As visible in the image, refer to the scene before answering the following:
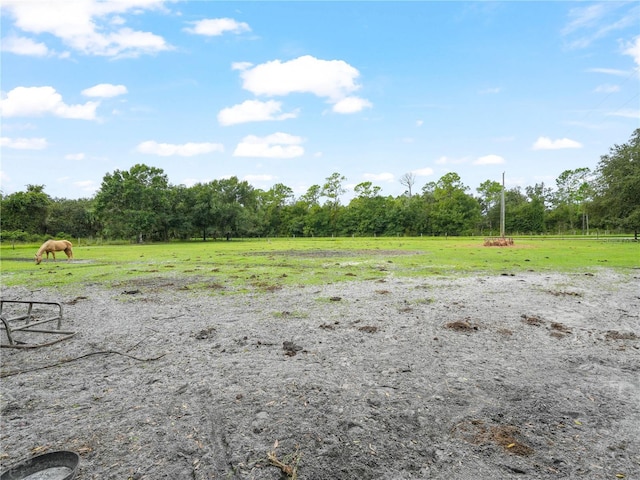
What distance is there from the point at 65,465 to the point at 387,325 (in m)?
5.44

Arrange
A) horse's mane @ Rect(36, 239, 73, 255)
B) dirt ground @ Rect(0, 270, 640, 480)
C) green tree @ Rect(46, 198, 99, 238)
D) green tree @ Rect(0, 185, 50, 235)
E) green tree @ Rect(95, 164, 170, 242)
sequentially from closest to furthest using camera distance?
dirt ground @ Rect(0, 270, 640, 480) → horse's mane @ Rect(36, 239, 73, 255) → green tree @ Rect(0, 185, 50, 235) → green tree @ Rect(95, 164, 170, 242) → green tree @ Rect(46, 198, 99, 238)

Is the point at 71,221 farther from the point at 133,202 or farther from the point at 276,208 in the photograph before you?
the point at 276,208

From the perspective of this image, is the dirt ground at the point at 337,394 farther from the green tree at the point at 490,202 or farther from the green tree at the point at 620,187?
the green tree at the point at 490,202

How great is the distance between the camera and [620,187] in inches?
1501

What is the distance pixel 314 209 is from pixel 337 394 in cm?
9391

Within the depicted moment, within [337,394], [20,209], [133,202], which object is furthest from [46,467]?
[133,202]

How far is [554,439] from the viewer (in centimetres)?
337

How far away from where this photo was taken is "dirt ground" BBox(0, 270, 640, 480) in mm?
3123

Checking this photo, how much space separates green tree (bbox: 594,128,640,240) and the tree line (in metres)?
0.10

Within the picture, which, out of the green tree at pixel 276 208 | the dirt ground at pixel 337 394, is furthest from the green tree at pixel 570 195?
the dirt ground at pixel 337 394

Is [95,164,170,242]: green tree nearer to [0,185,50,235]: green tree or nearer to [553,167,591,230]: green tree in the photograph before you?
[0,185,50,235]: green tree

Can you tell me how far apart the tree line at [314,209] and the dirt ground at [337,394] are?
133ft

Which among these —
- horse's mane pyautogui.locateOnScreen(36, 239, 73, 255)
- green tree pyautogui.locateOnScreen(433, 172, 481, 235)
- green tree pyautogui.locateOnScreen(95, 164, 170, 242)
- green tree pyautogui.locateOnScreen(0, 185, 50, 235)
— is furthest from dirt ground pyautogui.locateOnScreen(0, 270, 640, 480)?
green tree pyautogui.locateOnScreen(433, 172, 481, 235)

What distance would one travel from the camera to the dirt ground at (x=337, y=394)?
3.12 meters
